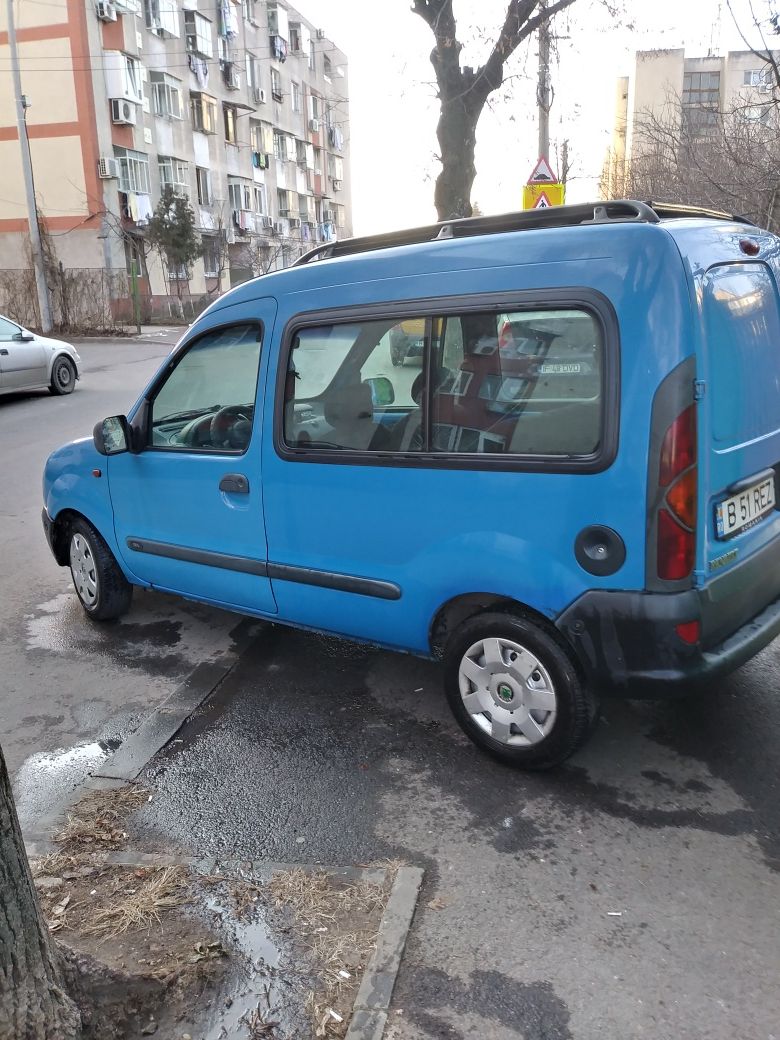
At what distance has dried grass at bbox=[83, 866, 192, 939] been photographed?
106 inches

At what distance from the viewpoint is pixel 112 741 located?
159 inches

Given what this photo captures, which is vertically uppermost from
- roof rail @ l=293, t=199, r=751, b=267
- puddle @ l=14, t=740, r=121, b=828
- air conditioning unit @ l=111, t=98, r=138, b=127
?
air conditioning unit @ l=111, t=98, r=138, b=127

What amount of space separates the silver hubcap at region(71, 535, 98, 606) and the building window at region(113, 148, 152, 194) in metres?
34.8

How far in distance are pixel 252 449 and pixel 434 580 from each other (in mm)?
1147

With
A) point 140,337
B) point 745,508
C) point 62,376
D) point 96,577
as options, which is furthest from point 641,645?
point 140,337

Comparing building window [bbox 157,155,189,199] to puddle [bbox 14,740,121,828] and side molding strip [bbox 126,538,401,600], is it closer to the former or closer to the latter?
side molding strip [bbox 126,538,401,600]

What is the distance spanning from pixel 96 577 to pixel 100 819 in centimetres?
221

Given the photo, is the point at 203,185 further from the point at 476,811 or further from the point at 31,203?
the point at 476,811

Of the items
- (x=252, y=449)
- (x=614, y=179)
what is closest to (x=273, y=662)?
(x=252, y=449)

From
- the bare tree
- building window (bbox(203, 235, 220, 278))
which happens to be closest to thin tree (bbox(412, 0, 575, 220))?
the bare tree

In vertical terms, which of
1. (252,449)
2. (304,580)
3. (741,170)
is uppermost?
(741,170)

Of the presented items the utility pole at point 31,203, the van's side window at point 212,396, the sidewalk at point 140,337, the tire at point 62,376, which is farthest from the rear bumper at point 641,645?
the utility pole at point 31,203

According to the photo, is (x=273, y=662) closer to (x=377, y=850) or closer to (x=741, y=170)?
(x=377, y=850)

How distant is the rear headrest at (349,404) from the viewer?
3.87 metres
